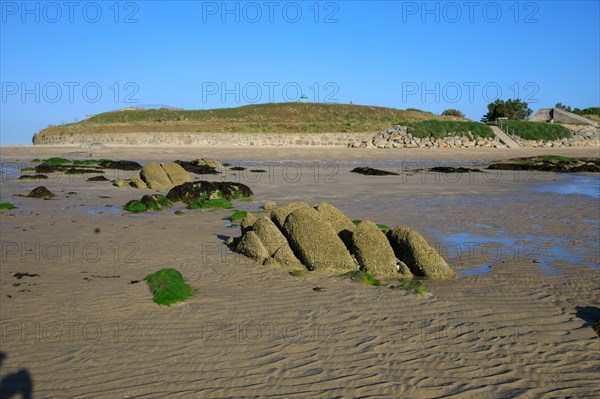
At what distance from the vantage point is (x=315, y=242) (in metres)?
8.63

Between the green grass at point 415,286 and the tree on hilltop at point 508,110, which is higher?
A: the tree on hilltop at point 508,110

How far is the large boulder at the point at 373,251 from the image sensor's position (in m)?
8.38

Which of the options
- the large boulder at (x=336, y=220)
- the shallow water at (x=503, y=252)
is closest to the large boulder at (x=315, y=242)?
the large boulder at (x=336, y=220)

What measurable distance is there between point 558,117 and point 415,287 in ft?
233

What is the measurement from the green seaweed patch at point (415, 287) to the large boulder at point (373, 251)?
0.55 metres

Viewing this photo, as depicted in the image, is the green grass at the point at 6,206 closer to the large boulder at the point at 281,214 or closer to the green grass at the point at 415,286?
the large boulder at the point at 281,214

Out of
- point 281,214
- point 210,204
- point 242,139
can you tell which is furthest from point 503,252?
point 242,139

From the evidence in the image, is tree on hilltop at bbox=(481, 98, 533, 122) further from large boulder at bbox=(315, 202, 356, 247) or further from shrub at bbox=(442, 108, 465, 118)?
large boulder at bbox=(315, 202, 356, 247)

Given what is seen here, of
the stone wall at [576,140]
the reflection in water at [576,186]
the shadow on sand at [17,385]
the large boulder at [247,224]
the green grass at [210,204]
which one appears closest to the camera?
the shadow on sand at [17,385]

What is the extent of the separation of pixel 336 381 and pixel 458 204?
12.4 m

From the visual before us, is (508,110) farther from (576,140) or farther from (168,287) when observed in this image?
(168,287)

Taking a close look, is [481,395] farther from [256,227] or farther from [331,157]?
[331,157]

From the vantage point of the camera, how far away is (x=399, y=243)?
28.9ft

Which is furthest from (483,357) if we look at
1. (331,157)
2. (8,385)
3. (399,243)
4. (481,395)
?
(331,157)
